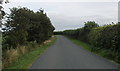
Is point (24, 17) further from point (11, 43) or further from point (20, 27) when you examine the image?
point (11, 43)

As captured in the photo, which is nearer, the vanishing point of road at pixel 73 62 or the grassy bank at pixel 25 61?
the vanishing point of road at pixel 73 62

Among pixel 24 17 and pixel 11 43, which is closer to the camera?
pixel 11 43

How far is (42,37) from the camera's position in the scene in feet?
97.1

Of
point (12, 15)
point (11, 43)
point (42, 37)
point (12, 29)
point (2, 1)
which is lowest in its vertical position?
point (42, 37)

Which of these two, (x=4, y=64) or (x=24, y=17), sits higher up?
(x=24, y=17)

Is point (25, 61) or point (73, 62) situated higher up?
point (73, 62)

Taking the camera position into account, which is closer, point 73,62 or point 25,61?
point 73,62

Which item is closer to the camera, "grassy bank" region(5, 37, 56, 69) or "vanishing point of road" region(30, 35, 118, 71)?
"vanishing point of road" region(30, 35, 118, 71)

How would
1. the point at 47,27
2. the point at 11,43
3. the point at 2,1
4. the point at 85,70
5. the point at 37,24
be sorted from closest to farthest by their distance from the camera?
the point at 85,70, the point at 2,1, the point at 11,43, the point at 37,24, the point at 47,27

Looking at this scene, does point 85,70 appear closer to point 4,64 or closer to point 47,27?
point 4,64

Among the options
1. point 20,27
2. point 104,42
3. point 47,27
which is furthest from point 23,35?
point 47,27

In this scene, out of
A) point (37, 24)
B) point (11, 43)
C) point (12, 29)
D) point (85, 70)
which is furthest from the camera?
point (37, 24)

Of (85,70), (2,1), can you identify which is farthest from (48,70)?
(2,1)

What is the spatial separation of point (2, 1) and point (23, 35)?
9.01 meters
